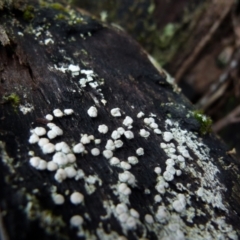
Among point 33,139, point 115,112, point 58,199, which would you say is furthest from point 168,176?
point 33,139

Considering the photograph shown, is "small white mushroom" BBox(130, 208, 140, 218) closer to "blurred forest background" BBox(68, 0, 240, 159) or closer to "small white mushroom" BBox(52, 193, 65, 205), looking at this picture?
"small white mushroom" BBox(52, 193, 65, 205)

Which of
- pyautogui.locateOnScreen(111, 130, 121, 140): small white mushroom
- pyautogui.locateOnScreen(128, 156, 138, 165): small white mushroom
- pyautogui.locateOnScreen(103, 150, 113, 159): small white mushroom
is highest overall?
pyautogui.locateOnScreen(111, 130, 121, 140): small white mushroom

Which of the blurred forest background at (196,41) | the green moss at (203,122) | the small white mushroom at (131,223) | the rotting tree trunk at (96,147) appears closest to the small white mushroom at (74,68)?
the rotting tree trunk at (96,147)

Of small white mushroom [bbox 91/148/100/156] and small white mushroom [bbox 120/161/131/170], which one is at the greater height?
small white mushroom [bbox 120/161/131/170]

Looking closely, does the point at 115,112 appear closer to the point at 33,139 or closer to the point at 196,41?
the point at 33,139

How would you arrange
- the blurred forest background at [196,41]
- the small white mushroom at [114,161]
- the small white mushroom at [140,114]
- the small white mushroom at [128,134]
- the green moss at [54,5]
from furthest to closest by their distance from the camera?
the blurred forest background at [196,41] → the green moss at [54,5] → the small white mushroom at [140,114] → the small white mushroom at [128,134] → the small white mushroom at [114,161]

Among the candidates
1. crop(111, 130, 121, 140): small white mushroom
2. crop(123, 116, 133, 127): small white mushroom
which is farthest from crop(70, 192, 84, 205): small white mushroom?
crop(123, 116, 133, 127): small white mushroom

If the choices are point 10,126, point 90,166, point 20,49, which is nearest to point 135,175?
point 90,166

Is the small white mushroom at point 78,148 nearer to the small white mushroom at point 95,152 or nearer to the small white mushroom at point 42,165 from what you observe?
the small white mushroom at point 95,152
